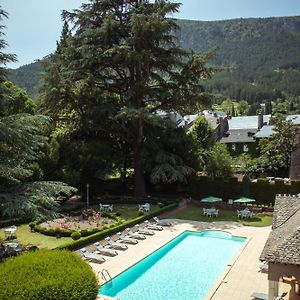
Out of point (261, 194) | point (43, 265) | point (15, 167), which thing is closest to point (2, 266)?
point (43, 265)

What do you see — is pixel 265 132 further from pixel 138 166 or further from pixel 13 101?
pixel 13 101

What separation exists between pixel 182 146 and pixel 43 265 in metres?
27.7

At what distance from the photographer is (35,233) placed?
24766 millimetres

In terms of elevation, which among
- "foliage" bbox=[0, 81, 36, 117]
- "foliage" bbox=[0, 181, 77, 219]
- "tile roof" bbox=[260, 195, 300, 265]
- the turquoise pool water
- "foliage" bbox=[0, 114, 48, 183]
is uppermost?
"foliage" bbox=[0, 81, 36, 117]

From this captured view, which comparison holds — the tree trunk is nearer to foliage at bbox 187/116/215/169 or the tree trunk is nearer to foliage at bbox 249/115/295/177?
foliage at bbox 187/116/215/169

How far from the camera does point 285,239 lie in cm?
1238

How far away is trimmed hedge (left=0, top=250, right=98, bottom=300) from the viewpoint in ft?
37.5

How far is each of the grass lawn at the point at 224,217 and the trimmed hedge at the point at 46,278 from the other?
18402mm

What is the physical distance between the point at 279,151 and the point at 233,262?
96.5 ft

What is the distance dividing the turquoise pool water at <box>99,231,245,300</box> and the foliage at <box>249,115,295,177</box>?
2293cm

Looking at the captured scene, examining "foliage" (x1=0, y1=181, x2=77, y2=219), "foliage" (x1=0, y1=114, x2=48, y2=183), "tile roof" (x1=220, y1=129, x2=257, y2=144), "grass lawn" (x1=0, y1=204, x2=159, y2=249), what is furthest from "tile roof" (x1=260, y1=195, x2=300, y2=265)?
"tile roof" (x1=220, y1=129, x2=257, y2=144)

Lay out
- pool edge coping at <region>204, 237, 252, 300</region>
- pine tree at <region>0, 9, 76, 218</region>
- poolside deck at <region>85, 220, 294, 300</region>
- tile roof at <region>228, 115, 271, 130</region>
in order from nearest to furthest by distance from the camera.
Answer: pine tree at <region>0, 9, 76, 218</region> < pool edge coping at <region>204, 237, 252, 300</region> < poolside deck at <region>85, 220, 294, 300</region> < tile roof at <region>228, 115, 271, 130</region>

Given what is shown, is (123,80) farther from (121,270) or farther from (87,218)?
(121,270)

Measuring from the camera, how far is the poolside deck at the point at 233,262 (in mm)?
15988
